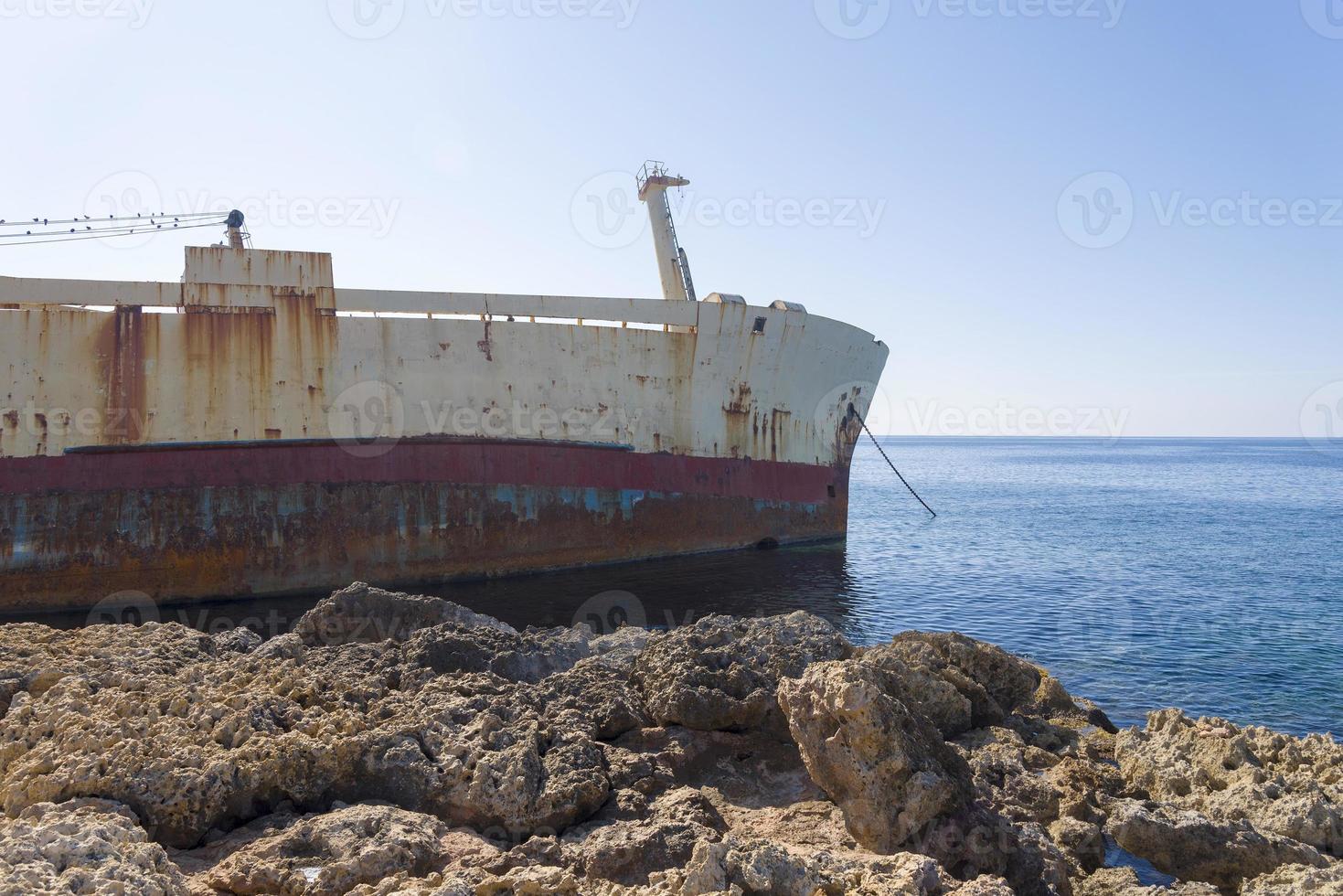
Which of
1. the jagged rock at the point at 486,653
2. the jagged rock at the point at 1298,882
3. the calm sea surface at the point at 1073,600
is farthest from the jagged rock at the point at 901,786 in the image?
the calm sea surface at the point at 1073,600

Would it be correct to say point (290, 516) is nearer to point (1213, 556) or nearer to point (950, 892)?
point (950, 892)

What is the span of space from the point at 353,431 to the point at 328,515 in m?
1.42

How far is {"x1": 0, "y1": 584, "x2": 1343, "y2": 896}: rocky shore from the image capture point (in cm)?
348

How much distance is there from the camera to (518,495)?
1409 centimetres

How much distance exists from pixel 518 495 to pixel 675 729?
29.6 ft

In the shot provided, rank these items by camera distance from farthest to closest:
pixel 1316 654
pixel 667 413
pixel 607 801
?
pixel 667 413 < pixel 1316 654 < pixel 607 801

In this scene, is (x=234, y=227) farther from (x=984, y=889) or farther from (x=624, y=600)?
(x=984, y=889)

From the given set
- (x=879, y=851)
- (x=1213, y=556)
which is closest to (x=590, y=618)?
(x=879, y=851)

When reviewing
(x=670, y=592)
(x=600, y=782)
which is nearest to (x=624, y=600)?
(x=670, y=592)

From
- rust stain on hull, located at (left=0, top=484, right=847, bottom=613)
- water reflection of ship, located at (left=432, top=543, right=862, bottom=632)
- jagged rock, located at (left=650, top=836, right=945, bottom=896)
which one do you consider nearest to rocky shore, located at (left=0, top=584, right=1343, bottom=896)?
jagged rock, located at (left=650, top=836, right=945, bottom=896)

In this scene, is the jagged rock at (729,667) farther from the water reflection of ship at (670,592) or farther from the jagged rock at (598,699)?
the water reflection of ship at (670,592)

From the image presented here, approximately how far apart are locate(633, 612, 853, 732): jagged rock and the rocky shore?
0.07ft

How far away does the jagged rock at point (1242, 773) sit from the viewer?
15.6ft

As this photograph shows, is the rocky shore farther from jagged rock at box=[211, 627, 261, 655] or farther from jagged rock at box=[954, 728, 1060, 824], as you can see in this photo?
jagged rock at box=[211, 627, 261, 655]
